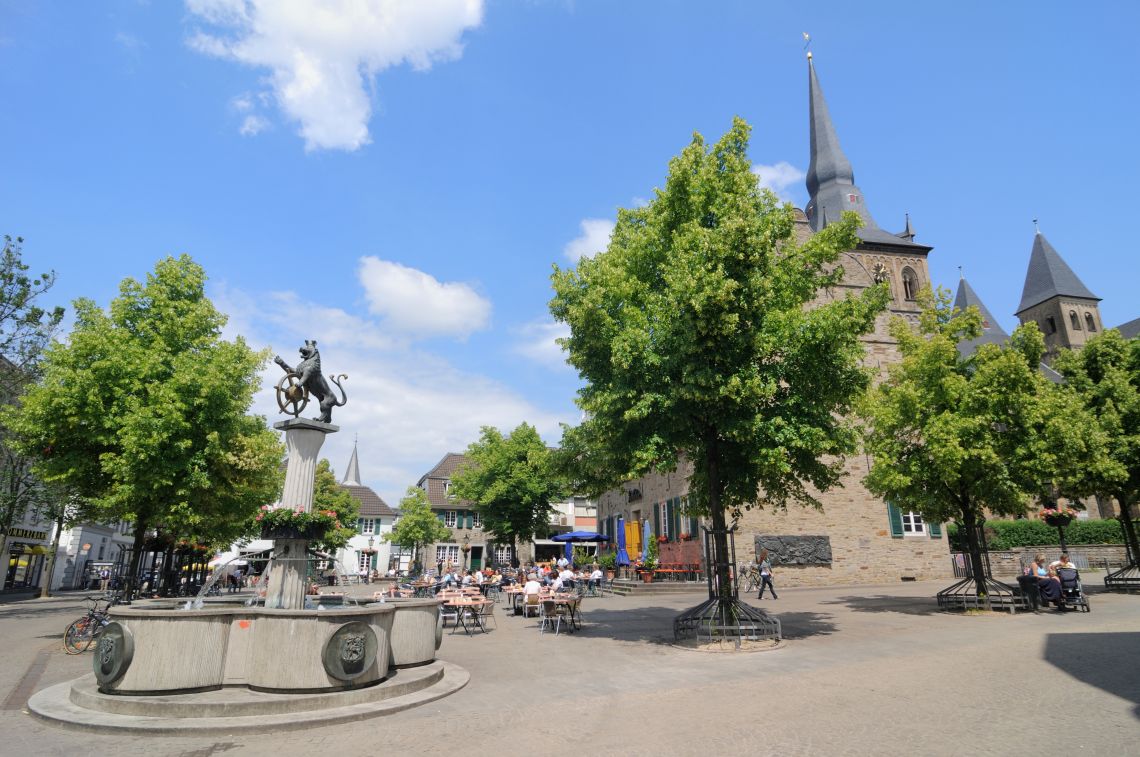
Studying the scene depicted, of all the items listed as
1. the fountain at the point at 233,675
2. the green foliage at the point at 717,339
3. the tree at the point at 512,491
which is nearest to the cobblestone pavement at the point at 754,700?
the fountain at the point at 233,675

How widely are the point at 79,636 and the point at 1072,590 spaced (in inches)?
900

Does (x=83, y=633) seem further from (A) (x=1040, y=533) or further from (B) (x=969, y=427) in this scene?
(A) (x=1040, y=533)

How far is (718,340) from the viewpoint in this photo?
1185cm

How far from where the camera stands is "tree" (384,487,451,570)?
47.6m

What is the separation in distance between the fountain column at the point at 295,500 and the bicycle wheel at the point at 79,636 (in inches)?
223

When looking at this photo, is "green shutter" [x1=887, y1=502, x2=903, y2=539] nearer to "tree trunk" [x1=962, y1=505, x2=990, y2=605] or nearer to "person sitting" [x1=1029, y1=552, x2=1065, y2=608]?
"tree trunk" [x1=962, y1=505, x2=990, y2=605]

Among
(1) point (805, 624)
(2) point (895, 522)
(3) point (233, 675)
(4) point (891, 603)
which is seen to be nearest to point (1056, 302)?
(2) point (895, 522)

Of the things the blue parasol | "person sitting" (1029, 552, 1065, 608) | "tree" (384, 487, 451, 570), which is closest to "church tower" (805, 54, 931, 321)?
the blue parasol

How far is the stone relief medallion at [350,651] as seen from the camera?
759 centimetres

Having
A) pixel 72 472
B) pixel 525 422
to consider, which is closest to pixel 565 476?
pixel 72 472

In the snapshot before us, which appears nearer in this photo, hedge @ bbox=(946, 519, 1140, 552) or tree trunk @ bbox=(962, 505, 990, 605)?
tree trunk @ bbox=(962, 505, 990, 605)

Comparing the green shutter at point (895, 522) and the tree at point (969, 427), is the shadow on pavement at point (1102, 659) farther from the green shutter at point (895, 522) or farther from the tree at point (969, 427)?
the green shutter at point (895, 522)

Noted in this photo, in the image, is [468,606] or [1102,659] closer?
[1102,659]

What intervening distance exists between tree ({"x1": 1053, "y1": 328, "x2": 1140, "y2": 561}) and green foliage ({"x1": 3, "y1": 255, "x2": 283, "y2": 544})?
82.0 feet
